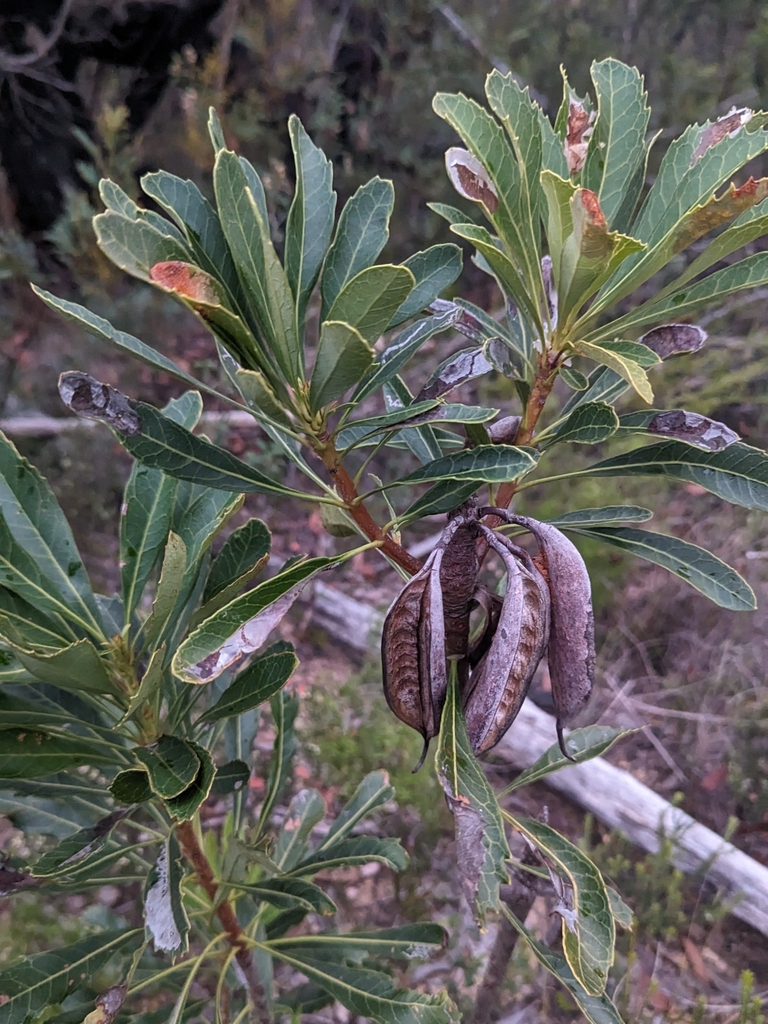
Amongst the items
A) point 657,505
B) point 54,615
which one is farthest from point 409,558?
point 657,505

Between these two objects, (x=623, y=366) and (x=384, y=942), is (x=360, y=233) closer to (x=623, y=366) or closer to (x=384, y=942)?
(x=623, y=366)

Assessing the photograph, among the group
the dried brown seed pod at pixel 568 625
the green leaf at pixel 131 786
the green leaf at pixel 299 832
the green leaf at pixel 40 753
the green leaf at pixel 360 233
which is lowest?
the green leaf at pixel 299 832

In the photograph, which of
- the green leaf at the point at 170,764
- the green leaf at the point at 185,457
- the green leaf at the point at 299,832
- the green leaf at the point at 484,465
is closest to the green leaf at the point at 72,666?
the green leaf at the point at 170,764

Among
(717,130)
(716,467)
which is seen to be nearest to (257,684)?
(716,467)

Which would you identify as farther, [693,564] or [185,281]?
[693,564]

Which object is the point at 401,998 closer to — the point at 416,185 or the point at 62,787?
the point at 62,787

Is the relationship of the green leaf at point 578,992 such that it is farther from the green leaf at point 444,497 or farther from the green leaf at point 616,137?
the green leaf at point 616,137
